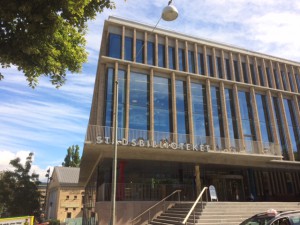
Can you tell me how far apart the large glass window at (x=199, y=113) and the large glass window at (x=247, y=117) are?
4053 mm

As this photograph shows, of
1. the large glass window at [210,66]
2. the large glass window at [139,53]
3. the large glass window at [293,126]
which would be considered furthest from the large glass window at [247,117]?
the large glass window at [139,53]

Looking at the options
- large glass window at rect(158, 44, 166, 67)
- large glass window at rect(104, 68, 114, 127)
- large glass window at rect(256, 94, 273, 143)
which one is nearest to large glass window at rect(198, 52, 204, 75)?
large glass window at rect(158, 44, 166, 67)

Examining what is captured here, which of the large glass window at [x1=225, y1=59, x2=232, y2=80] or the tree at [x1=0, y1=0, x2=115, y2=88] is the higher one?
the large glass window at [x1=225, y1=59, x2=232, y2=80]

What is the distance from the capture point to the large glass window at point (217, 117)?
24078 millimetres

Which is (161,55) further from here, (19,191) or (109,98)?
(19,191)

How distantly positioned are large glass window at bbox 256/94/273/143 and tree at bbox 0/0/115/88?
2198 centimetres

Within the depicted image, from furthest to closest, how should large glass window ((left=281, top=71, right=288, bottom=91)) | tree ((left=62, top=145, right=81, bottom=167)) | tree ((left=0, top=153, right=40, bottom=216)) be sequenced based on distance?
tree ((left=62, top=145, right=81, bottom=167)) → tree ((left=0, top=153, right=40, bottom=216)) → large glass window ((left=281, top=71, right=288, bottom=91))

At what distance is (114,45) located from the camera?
24125 mm

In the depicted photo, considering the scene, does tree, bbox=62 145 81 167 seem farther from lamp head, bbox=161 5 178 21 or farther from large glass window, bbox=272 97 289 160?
lamp head, bbox=161 5 178 21

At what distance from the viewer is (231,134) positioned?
25328 millimetres

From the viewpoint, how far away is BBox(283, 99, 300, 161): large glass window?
2772 cm

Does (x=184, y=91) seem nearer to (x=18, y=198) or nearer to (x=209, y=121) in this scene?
(x=209, y=121)

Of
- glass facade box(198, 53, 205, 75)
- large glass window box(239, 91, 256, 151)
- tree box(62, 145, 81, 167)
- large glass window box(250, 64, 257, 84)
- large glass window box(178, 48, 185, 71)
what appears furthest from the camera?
tree box(62, 145, 81, 167)

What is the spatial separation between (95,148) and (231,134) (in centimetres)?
1326
